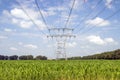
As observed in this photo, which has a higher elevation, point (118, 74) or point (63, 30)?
point (63, 30)

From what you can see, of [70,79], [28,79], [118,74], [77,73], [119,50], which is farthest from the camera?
[119,50]

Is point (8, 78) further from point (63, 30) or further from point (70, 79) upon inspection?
point (63, 30)

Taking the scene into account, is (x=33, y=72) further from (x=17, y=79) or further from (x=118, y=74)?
(x=118, y=74)

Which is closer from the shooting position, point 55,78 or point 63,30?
point 55,78

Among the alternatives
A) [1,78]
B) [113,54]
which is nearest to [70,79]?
[1,78]

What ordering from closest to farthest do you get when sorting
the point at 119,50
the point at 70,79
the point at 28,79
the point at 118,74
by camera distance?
the point at 70,79 < the point at 28,79 < the point at 118,74 < the point at 119,50

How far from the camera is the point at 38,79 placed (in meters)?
17.1

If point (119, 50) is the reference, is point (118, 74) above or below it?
below

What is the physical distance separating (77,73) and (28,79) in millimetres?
4055

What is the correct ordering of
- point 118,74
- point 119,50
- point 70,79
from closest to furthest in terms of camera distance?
point 70,79, point 118,74, point 119,50

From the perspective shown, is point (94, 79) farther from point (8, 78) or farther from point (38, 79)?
point (8, 78)

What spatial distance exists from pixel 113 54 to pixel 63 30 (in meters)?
92.3

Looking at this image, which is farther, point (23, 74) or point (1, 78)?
point (23, 74)

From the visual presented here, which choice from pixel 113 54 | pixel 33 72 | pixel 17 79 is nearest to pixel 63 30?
pixel 33 72
